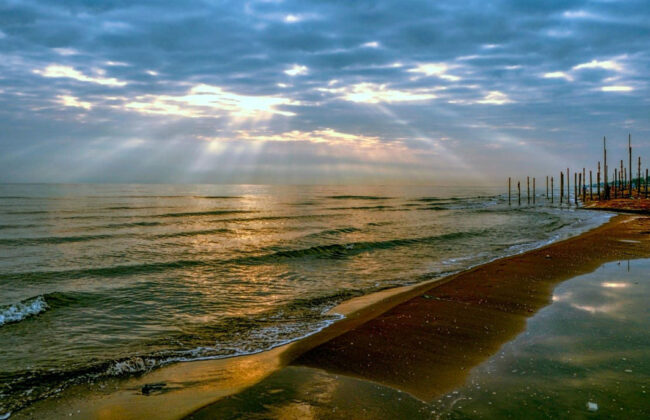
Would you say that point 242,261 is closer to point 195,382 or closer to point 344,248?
point 344,248

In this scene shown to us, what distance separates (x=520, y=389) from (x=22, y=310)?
10.8m

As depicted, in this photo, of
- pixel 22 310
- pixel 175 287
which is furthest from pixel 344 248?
pixel 22 310

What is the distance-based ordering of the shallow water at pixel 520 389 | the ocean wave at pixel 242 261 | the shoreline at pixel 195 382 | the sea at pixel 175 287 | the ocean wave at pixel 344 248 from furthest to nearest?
the ocean wave at pixel 344 248, the ocean wave at pixel 242 261, the sea at pixel 175 287, the shoreline at pixel 195 382, the shallow water at pixel 520 389

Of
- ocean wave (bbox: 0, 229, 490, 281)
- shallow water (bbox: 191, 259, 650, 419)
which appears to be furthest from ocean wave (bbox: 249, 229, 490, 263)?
shallow water (bbox: 191, 259, 650, 419)

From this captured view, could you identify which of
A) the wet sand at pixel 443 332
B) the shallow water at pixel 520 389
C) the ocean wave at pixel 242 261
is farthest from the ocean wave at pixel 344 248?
the shallow water at pixel 520 389

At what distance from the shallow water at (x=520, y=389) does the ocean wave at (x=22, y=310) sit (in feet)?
24.0

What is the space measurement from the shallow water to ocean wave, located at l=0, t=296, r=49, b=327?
731 cm

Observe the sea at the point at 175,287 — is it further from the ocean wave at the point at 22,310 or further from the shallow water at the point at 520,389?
the shallow water at the point at 520,389

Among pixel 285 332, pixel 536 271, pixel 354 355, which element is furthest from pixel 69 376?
pixel 536 271

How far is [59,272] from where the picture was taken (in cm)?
1483

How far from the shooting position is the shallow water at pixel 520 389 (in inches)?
170

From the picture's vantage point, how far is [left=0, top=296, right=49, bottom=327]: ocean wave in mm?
9109

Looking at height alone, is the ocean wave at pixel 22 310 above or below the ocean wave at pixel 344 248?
above

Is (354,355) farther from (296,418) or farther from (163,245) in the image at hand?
(163,245)
